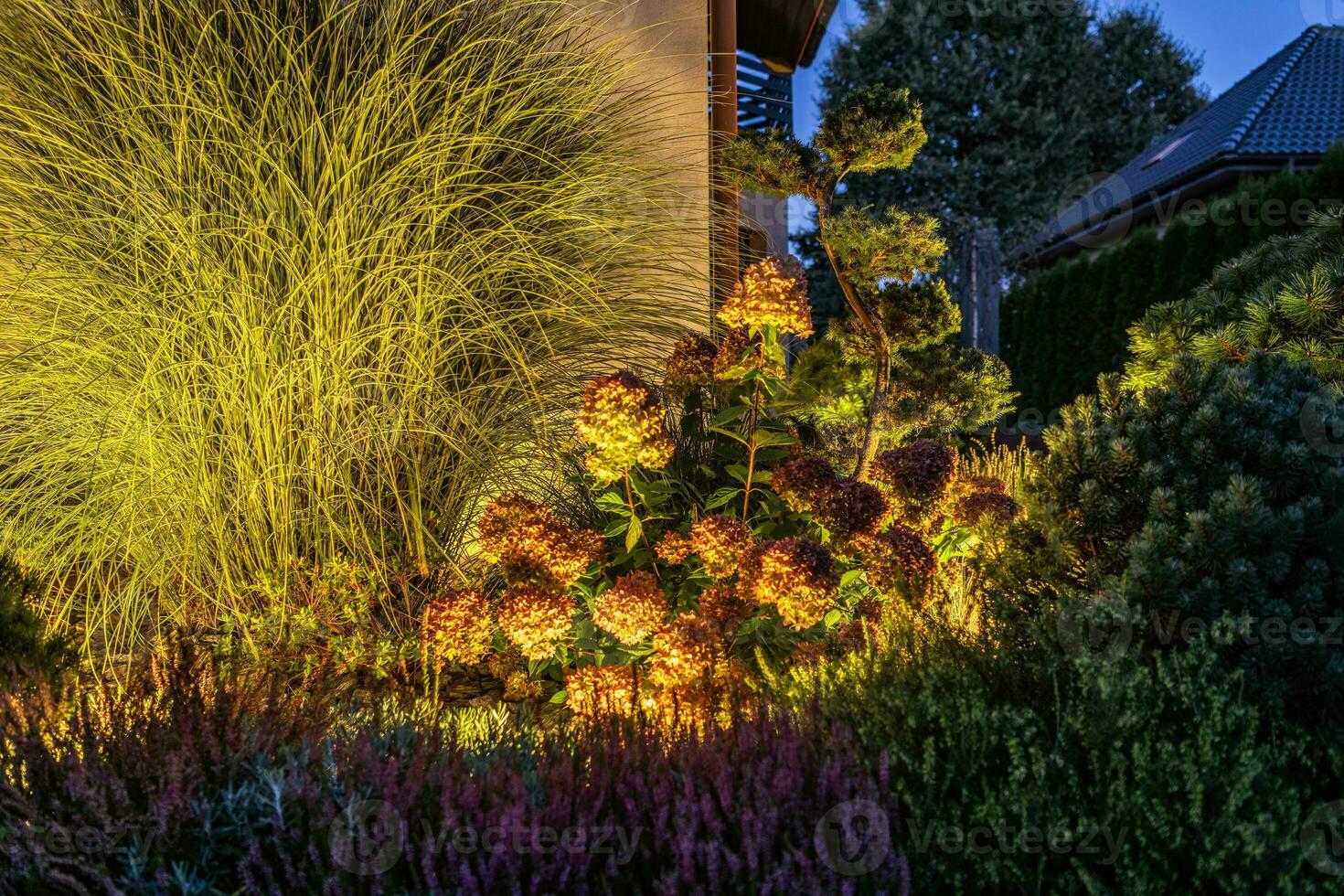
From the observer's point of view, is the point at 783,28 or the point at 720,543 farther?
the point at 783,28

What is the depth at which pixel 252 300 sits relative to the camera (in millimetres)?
2996

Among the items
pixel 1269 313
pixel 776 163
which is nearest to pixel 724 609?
pixel 776 163

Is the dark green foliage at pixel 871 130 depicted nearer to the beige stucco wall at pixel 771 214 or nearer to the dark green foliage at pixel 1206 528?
the dark green foliage at pixel 1206 528

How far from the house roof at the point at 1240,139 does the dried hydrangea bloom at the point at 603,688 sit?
1377 cm

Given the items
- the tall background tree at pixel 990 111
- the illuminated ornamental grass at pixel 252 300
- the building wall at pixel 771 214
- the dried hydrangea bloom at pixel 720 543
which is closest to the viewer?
the dried hydrangea bloom at pixel 720 543

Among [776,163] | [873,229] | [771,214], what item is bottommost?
[873,229]

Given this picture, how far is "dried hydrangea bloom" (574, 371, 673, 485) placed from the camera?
8.09ft

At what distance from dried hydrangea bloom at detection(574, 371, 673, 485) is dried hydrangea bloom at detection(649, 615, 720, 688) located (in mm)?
416

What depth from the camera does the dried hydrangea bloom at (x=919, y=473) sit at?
2.62 meters

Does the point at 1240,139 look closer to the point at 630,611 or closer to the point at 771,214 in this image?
the point at 771,214

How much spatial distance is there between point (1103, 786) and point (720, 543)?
101 centimetres

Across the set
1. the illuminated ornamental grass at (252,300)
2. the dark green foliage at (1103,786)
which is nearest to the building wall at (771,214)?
the illuminated ornamental grass at (252,300)

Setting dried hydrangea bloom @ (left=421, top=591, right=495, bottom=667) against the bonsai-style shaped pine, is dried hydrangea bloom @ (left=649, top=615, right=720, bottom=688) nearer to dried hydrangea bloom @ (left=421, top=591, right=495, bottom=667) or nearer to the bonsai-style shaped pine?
dried hydrangea bloom @ (left=421, top=591, right=495, bottom=667)

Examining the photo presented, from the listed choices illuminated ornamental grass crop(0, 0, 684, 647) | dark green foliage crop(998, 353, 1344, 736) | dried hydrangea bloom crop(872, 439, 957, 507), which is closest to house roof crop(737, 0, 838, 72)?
illuminated ornamental grass crop(0, 0, 684, 647)
